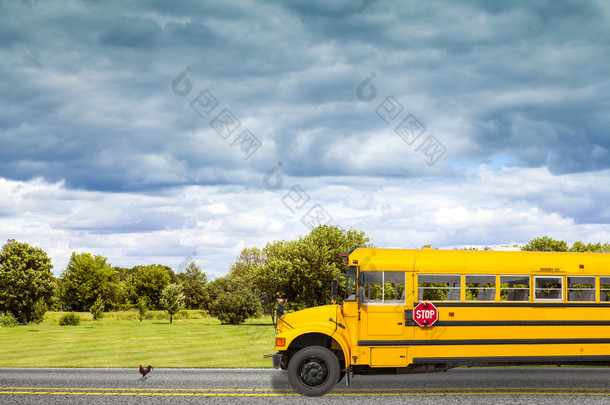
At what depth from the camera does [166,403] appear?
9.10 m

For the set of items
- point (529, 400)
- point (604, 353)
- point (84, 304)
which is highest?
point (604, 353)

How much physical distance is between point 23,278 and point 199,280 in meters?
32.1

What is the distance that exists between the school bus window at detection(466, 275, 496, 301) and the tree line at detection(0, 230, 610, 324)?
22.0m

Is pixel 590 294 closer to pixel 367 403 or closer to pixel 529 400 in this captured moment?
pixel 529 400

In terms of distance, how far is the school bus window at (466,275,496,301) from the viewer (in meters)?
10.2

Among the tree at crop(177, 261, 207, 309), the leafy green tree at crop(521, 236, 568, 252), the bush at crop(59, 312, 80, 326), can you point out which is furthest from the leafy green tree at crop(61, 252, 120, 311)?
the leafy green tree at crop(521, 236, 568, 252)

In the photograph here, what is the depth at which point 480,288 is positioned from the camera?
10.3 metres

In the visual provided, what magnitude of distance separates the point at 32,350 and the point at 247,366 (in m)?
12.7

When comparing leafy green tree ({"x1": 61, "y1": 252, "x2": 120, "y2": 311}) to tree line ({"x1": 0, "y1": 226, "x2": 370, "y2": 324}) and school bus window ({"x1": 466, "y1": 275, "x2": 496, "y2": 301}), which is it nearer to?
tree line ({"x1": 0, "y1": 226, "x2": 370, "y2": 324})

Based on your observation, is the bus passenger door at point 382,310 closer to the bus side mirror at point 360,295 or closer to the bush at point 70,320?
the bus side mirror at point 360,295

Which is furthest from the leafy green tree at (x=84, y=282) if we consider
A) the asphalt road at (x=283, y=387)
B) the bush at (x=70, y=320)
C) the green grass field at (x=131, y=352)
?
the asphalt road at (x=283, y=387)

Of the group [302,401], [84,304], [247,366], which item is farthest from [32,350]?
[84,304]

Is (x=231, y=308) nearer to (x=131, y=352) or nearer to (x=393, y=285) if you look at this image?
(x=131, y=352)

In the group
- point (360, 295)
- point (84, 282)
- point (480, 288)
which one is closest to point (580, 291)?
point (480, 288)
